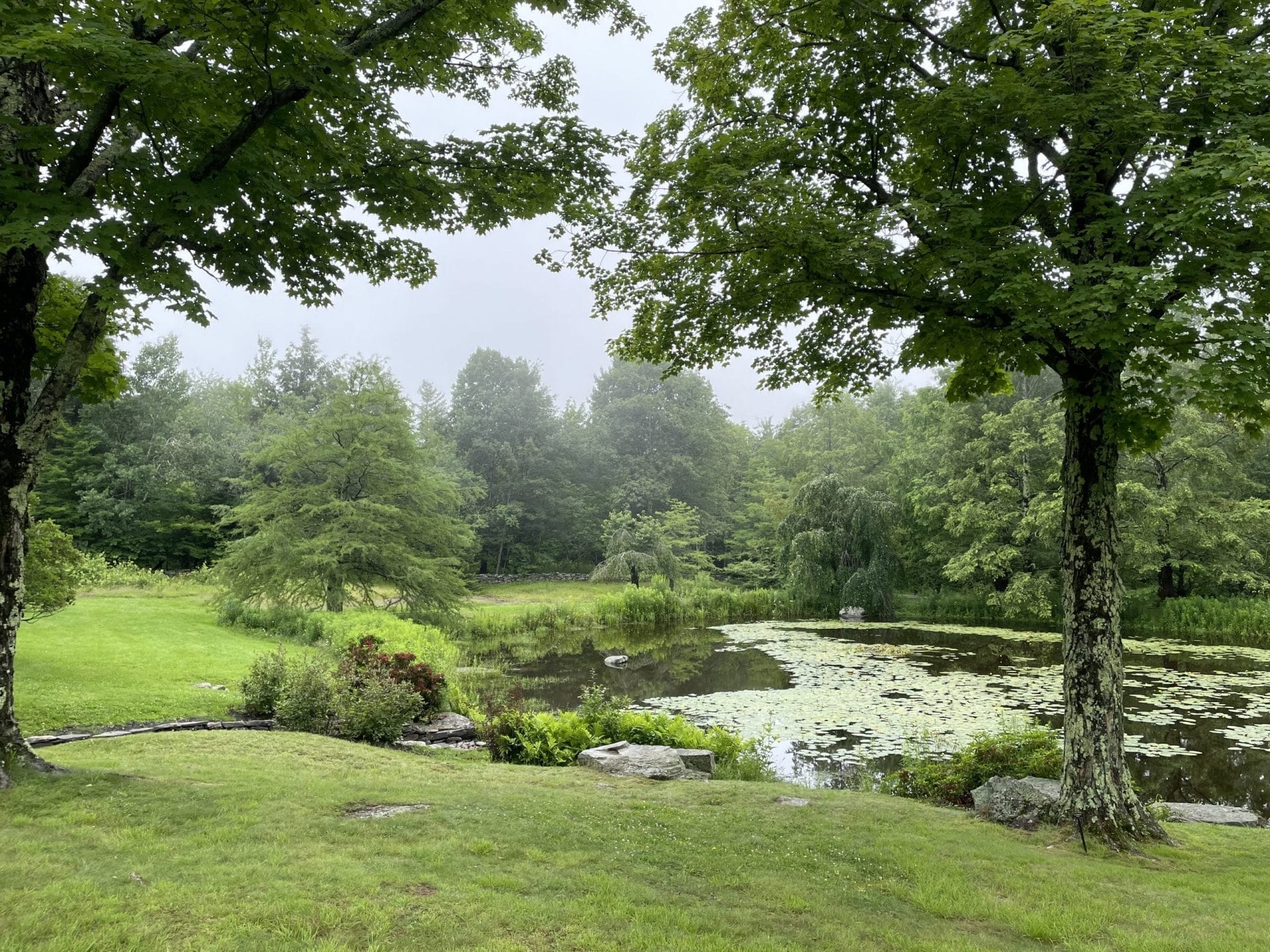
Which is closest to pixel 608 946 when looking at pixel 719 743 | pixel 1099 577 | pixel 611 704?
pixel 1099 577

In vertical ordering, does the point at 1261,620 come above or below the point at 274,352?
below

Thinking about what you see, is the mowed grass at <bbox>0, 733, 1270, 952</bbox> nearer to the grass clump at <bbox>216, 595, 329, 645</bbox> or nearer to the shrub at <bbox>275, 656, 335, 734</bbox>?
the shrub at <bbox>275, 656, 335, 734</bbox>

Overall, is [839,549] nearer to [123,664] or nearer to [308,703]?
[308,703]

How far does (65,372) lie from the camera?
4984 millimetres

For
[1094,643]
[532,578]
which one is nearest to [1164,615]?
[1094,643]

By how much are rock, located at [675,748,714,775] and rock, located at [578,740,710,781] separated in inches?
2.2

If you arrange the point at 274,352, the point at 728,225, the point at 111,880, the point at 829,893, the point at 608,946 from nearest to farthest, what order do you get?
1. the point at 608,946
2. the point at 111,880
3. the point at 829,893
4. the point at 728,225
5. the point at 274,352

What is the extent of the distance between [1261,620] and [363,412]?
25.6 metres

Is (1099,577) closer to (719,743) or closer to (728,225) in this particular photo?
(728,225)

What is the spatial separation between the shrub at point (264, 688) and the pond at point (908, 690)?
4675 mm

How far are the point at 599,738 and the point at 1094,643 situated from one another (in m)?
5.59

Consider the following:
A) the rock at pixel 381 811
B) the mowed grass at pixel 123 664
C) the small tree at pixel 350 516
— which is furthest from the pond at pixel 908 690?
the mowed grass at pixel 123 664

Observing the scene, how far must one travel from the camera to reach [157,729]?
782 cm

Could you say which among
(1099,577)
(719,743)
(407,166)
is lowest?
(719,743)
